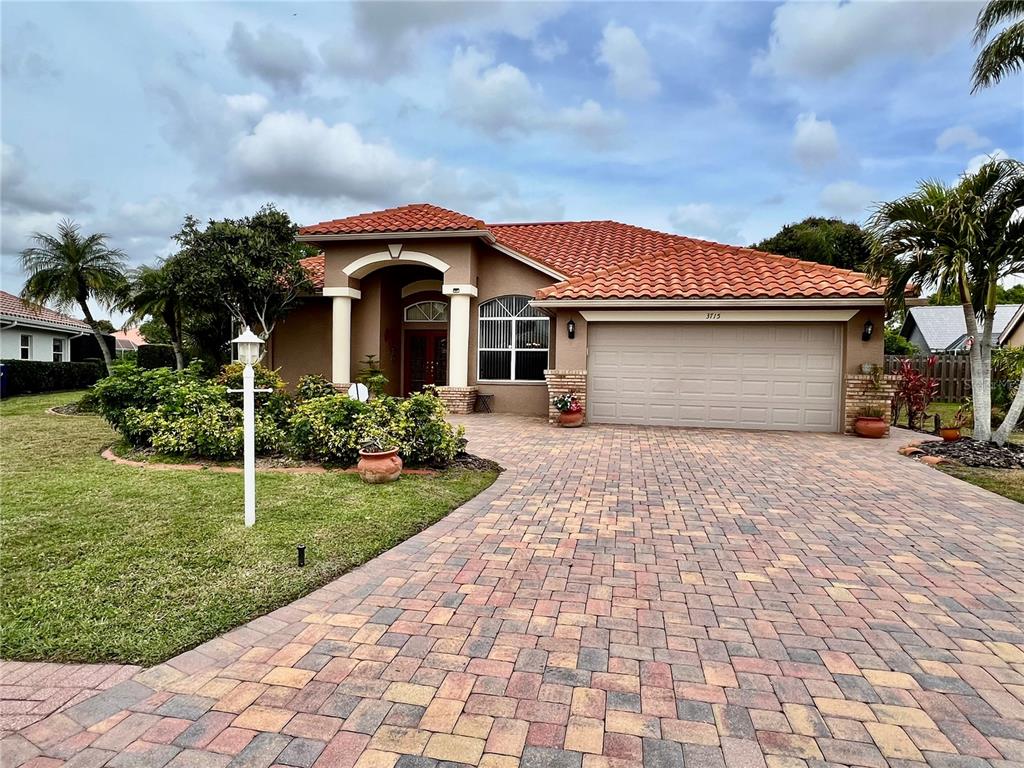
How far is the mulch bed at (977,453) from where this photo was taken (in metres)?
8.26

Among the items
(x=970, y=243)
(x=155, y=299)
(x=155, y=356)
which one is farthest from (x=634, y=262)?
(x=155, y=356)

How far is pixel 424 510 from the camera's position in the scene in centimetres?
559

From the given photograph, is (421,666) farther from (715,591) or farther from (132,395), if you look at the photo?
(132,395)

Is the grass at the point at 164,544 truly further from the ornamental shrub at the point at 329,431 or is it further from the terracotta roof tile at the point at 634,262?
the terracotta roof tile at the point at 634,262

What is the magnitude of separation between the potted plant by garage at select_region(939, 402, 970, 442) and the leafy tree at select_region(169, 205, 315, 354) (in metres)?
15.3

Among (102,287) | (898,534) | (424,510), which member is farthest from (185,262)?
(898,534)

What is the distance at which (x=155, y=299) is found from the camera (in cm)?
1591

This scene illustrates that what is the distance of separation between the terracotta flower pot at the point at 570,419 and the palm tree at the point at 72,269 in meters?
13.7

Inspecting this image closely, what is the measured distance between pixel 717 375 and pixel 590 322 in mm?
3073

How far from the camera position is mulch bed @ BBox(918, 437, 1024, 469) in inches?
325

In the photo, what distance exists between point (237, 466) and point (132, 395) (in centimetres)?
263

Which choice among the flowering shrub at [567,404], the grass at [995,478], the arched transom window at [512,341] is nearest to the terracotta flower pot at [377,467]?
the flowering shrub at [567,404]

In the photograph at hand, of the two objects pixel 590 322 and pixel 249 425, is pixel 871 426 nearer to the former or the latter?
pixel 590 322

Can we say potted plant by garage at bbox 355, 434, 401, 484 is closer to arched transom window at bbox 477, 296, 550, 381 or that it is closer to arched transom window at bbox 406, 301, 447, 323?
arched transom window at bbox 477, 296, 550, 381
